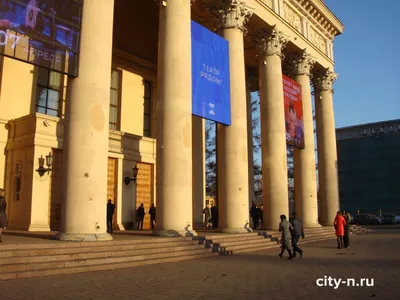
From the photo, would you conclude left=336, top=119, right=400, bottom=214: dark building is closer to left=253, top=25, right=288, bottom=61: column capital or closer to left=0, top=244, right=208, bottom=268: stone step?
left=253, top=25, right=288, bottom=61: column capital

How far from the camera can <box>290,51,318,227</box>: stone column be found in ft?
79.4

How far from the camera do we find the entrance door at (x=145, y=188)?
21.4 metres

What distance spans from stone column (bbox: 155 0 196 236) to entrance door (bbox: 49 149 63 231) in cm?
513

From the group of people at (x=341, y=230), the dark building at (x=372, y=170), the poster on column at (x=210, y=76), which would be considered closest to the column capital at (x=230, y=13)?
the poster on column at (x=210, y=76)

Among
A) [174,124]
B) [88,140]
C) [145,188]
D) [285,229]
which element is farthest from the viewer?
[145,188]

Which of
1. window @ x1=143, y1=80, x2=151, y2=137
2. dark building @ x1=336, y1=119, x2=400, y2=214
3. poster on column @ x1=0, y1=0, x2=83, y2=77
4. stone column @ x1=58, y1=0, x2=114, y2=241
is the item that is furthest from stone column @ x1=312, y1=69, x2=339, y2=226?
dark building @ x1=336, y1=119, x2=400, y2=214

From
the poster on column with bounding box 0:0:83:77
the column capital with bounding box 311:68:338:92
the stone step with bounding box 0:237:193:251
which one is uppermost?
the column capital with bounding box 311:68:338:92

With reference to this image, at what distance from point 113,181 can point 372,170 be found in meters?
49.0

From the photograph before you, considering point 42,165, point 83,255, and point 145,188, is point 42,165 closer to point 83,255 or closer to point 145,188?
point 145,188

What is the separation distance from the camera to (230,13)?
1906 centimetres

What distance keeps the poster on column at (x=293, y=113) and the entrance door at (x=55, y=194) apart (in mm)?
11839

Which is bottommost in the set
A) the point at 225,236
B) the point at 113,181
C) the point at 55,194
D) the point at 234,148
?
the point at 225,236

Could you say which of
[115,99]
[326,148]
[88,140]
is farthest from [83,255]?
[326,148]

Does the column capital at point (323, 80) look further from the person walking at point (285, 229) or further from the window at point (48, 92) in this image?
the person walking at point (285, 229)
